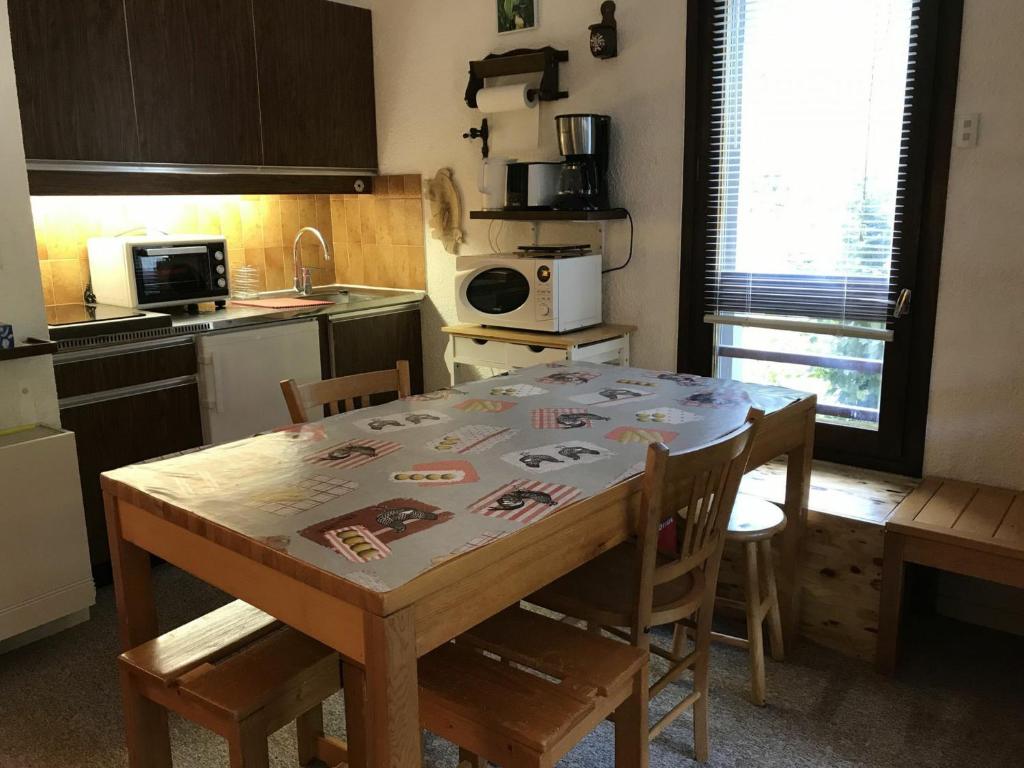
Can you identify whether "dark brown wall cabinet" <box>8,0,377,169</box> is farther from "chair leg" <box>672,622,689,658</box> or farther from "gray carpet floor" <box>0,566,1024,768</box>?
"chair leg" <box>672,622,689,658</box>

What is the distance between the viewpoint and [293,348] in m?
3.55

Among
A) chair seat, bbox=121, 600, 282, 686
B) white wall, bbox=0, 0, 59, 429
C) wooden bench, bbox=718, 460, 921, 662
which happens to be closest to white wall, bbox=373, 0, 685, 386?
wooden bench, bbox=718, 460, 921, 662

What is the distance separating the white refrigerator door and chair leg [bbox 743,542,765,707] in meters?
1.81

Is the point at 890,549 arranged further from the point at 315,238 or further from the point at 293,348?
the point at 315,238

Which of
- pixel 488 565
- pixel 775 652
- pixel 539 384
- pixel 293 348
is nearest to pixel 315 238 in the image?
pixel 293 348

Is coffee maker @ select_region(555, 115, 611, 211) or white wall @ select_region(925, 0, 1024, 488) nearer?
white wall @ select_region(925, 0, 1024, 488)

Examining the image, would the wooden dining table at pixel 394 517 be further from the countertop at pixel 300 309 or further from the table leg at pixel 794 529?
the countertop at pixel 300 309

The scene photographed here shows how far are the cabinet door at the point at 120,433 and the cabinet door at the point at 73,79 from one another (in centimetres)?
93

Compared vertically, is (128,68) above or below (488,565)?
above

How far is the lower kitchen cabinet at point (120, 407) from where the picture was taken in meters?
2.90

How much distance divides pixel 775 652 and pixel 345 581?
1.77 meters

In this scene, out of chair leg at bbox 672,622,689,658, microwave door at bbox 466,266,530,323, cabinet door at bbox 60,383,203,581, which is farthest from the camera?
microwave door at bbox 466,266,530,323

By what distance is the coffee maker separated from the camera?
10.8ft

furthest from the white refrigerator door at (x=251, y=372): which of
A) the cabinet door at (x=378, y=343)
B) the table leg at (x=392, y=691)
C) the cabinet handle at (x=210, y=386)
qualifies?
the table leg at (x=392, y=691)
